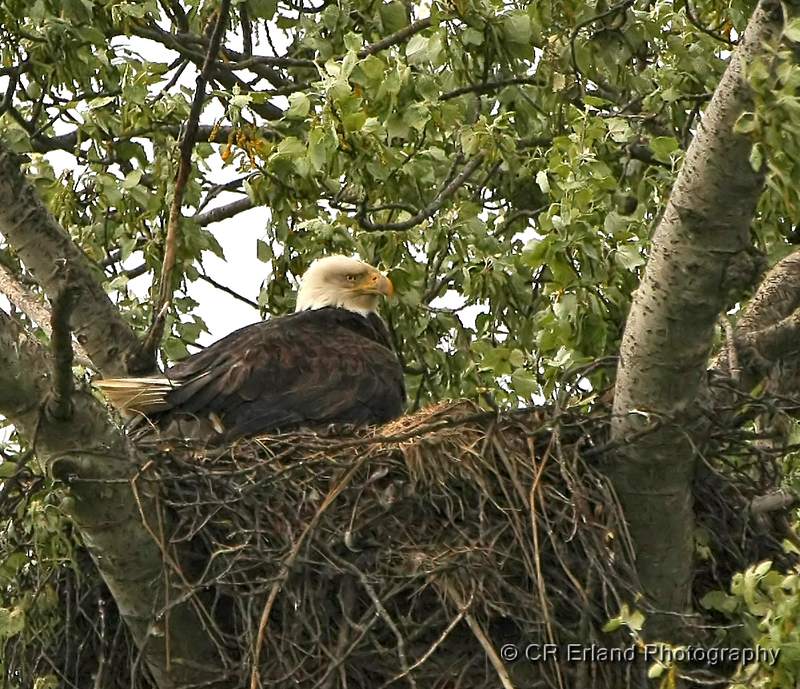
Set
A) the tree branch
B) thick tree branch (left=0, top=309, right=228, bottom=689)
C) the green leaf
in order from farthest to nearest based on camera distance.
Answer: the tree branch → the green leaf → thick tree branch (left=0, top=309, right=228, bottom=689)

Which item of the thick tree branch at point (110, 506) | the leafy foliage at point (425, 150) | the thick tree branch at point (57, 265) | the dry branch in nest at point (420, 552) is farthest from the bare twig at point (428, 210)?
the thick tree branch at point (110, 506)

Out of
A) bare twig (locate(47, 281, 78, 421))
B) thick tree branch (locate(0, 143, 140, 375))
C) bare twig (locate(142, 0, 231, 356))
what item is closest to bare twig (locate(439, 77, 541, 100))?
bare twig (locate(142, 0, 231, 356))

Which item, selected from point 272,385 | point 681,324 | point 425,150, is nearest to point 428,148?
point 425,150

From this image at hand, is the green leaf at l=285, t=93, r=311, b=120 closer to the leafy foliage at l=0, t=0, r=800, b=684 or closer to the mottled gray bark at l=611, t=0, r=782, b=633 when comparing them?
the leafy foliage at l=0, t=0, r=800, b=684

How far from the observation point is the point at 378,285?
7898 mm

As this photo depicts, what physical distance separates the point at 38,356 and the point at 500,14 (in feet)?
8.88

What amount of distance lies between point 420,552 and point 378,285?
235 centimetres

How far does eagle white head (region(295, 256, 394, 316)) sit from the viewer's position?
8055mm

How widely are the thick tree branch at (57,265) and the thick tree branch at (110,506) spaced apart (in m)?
1.19

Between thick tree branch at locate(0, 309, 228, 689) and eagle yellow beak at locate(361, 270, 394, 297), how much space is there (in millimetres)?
2593

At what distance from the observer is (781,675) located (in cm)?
414

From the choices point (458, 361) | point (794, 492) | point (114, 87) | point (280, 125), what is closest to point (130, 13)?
point (114, 87)

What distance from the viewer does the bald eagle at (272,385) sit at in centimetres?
689

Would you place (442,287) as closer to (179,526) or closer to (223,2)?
(223,2)
